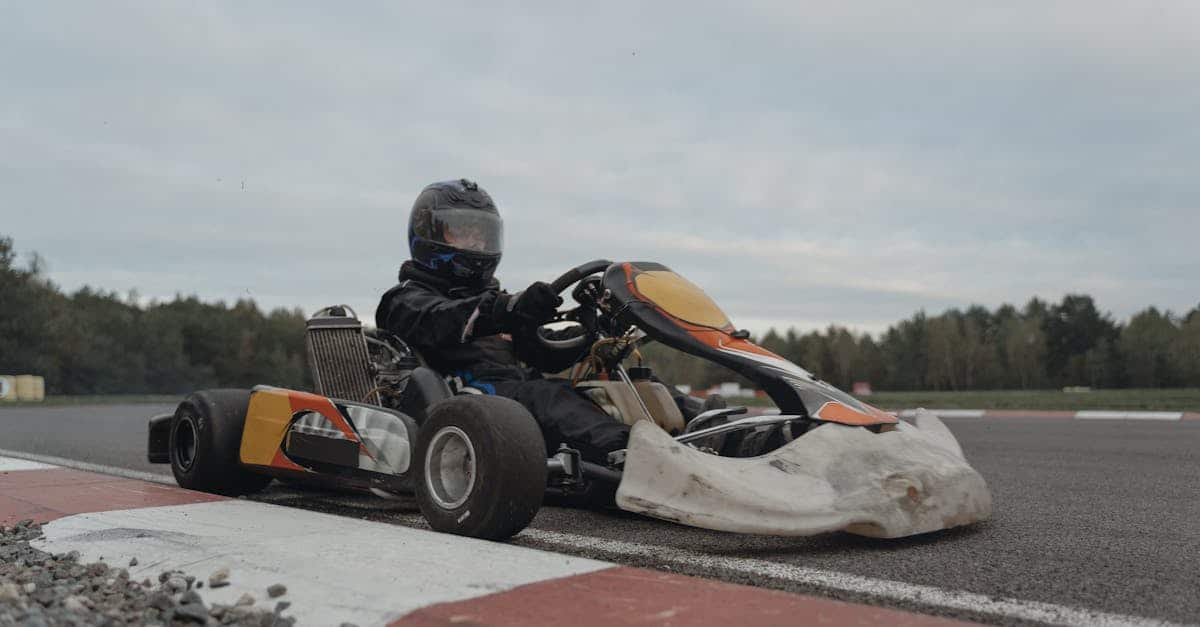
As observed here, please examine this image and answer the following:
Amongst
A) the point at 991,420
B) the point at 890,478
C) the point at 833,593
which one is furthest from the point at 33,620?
the point at 991,420

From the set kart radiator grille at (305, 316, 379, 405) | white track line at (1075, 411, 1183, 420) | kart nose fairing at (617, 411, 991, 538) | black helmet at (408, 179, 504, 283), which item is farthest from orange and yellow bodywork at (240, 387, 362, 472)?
white track line at (1075, 411, 1183, 420)

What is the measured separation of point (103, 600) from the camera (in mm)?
2555

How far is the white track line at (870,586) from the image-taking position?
229 centimetres

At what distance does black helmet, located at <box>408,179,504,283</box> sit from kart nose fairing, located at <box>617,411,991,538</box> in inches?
69.0

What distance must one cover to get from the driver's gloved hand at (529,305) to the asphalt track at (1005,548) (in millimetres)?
801

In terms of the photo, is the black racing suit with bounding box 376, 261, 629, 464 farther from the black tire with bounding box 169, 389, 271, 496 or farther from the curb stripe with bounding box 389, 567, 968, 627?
the curb stripe with bounding box 389, 567, 968, 627

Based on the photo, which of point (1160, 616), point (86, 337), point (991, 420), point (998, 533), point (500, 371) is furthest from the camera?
point (86, 337)

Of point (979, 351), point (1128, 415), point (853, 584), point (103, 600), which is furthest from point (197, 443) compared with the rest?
point (979, 351)

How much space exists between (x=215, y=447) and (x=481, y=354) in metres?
1.37

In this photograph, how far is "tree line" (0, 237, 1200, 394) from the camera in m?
54.3

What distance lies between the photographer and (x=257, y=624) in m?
2.23

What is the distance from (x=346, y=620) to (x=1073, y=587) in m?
1.84

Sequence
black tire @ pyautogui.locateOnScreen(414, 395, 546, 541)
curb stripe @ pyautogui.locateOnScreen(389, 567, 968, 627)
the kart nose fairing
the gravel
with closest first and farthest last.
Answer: curb stripe @ pyautogui.locateOnScreen(389, 567, 968, 627) < the gravel < the kart nose fairing < black tire @ pyautogui.locateOnScreen(414, 395, 546, 541)

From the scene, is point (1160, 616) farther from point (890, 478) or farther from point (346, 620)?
point (346, 620)
